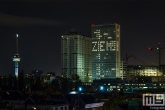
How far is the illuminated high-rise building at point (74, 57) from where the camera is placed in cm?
10569

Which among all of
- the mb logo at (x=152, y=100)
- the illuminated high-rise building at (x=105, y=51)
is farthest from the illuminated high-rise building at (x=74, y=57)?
the mb logo at (x=152, y=100)

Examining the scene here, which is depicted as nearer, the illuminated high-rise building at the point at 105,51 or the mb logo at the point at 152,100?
the mb logo at the point at 152,100

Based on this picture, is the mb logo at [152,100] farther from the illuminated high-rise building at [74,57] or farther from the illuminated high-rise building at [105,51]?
the illuminated high-rise building at [105,51]

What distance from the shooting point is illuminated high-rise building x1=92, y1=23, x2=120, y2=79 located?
107 metres

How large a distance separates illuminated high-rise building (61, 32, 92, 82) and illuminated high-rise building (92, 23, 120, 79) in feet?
9.59

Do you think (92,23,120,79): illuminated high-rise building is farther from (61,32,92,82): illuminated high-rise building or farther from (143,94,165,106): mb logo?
(143,94,165,106): mb logo

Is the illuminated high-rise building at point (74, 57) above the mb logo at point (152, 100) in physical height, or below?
above

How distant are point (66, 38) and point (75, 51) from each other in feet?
15.9

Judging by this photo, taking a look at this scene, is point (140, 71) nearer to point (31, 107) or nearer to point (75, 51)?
point (75, 51)

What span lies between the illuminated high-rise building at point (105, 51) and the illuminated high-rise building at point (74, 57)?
2.92m

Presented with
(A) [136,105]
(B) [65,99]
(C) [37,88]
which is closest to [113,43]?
(C) [37,88]

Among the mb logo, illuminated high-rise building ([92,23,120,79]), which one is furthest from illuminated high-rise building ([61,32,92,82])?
the mb logo

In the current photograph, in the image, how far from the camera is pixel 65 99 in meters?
29.9

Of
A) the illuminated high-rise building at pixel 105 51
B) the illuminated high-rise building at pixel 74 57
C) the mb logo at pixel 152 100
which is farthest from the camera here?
the illuminated high-rise building at pixel 105 51
